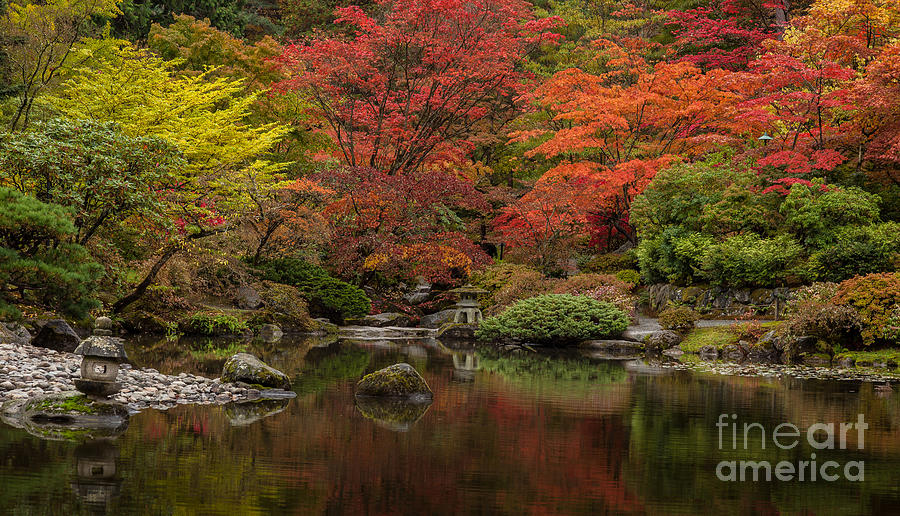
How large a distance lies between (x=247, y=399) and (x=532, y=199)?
1543cm

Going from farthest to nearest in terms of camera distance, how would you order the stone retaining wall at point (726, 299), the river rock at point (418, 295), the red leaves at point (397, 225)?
the river rock at point (418, 295) < the red leaves at point (397, 225) < the stone retaining wall at point (726, 299)

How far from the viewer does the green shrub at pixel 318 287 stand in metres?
21.2

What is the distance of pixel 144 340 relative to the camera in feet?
51.0

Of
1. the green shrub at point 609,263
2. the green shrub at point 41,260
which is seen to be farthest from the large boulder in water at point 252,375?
the green shrub at point 609,263

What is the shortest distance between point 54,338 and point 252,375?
4490 millimetres

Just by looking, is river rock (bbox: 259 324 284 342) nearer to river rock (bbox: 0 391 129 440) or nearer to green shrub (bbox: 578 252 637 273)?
green shrub (bbox: 578 252 637 273)

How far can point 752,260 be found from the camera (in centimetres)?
1744

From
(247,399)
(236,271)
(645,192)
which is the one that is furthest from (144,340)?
(645,192)

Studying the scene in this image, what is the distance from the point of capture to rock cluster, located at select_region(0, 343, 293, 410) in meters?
8.01

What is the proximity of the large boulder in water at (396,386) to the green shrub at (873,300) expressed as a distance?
29.2ft

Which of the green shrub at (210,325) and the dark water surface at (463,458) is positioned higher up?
the green shrub at (210,325)

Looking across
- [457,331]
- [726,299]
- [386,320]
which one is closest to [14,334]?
[457,331]

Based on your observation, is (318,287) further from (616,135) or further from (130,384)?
(130,384)

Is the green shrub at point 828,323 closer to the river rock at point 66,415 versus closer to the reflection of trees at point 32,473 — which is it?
the river rock at point 66,415
